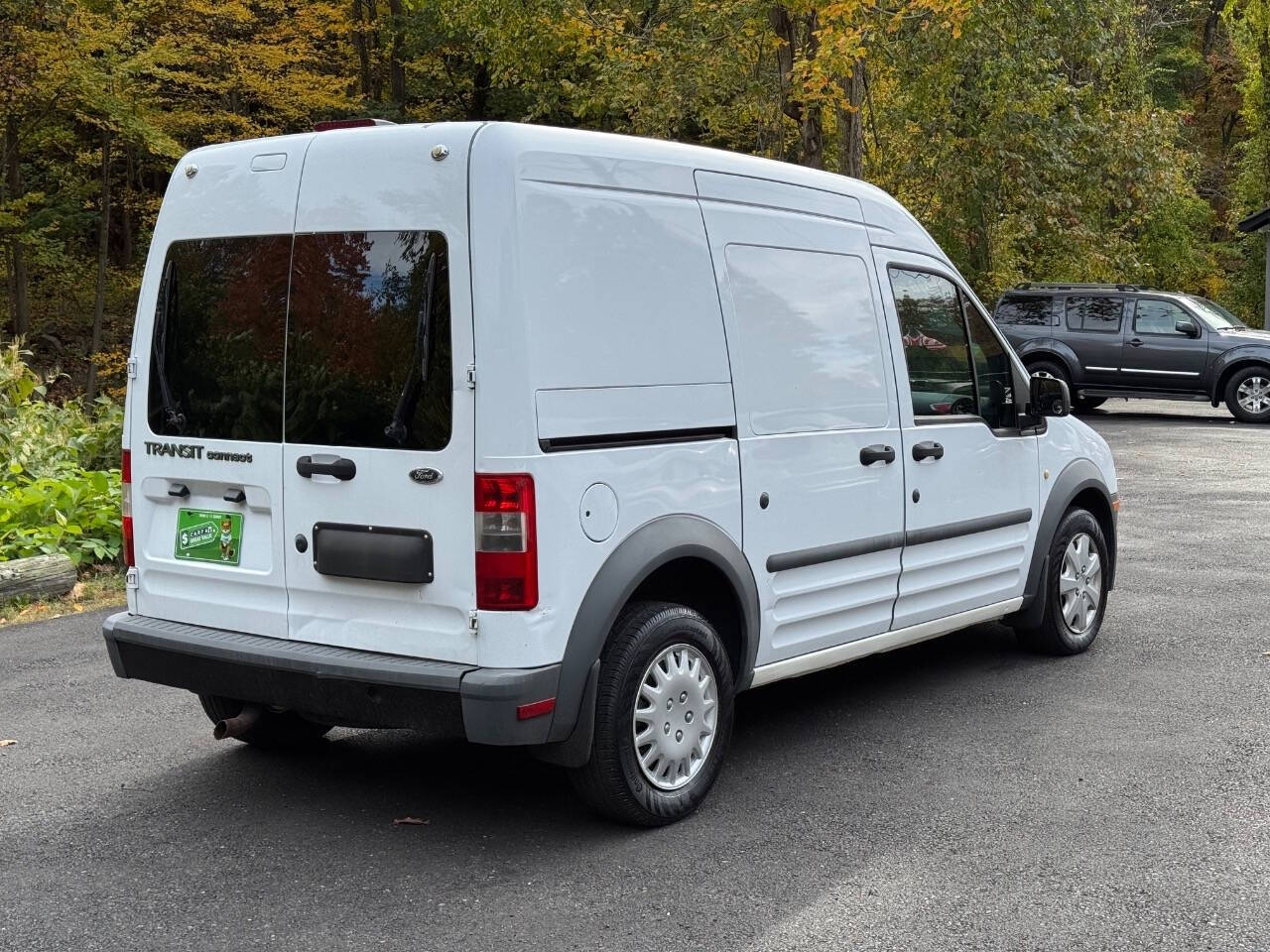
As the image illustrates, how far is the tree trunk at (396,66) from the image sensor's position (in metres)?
29.2

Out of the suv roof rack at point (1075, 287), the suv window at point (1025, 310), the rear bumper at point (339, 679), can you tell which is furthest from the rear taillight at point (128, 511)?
the suv roof rack at point (1075, 287)

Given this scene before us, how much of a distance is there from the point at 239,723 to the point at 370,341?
1549 millimetres

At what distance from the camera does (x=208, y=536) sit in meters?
4.70

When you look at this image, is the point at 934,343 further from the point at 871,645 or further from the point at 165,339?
the point at 165,339

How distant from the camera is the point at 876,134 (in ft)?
69.4

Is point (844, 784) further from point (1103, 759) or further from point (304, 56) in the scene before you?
point (304, 56)

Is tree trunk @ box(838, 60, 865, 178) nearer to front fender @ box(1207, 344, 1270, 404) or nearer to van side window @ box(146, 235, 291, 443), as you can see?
front fender @ box(1207, 344, 1270, 404)

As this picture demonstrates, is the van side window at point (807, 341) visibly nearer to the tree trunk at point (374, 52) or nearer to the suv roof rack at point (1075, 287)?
the suv roof rack at point (1075, 287)

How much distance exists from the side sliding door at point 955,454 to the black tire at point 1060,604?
225mm

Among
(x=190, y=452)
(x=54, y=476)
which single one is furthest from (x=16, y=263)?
(x=190, y=452)

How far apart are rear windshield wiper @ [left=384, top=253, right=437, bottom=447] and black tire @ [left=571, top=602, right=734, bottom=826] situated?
92cm

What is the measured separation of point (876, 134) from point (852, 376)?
54.9 ft

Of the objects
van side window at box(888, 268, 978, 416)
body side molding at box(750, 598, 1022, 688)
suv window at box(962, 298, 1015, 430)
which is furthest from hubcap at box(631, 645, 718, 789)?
suv window at box(962, 298, 1015, 430)

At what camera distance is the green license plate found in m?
4.63
